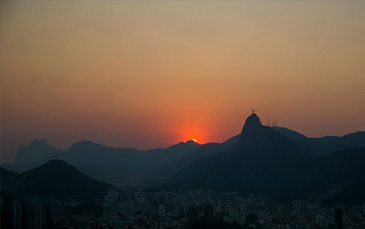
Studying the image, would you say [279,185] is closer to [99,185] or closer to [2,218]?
[99,185]

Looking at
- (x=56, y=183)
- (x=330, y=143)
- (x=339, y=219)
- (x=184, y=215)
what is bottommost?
(x=339, y=219)

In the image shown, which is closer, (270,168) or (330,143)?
(270,168)

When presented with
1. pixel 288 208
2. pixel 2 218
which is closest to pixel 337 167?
pixel 288 208

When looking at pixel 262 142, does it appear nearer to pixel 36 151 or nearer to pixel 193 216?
pixel 193 216

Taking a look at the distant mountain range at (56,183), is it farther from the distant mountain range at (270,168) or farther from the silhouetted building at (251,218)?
the distant mountain range at (270,168)

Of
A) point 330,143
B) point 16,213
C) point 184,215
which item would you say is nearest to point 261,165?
point 330,143

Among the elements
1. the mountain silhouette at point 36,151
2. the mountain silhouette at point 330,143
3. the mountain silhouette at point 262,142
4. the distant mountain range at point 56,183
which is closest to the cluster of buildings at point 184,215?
the distant mountain range at point 56,183

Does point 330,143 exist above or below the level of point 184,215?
above
